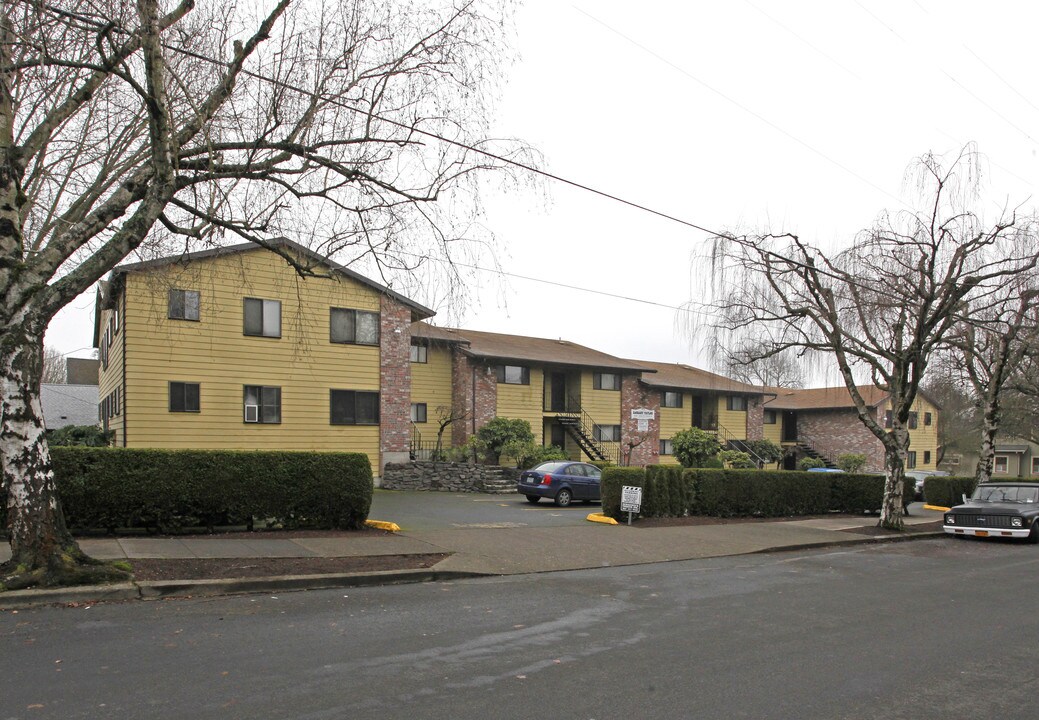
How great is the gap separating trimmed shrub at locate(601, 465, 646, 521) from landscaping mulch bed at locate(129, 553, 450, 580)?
7.42m

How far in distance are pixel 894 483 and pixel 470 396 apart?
1761cm

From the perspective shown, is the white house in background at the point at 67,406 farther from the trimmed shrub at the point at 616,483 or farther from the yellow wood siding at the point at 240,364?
the trimmed shrub at the point at 616,483

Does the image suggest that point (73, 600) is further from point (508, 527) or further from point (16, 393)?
point (508, 527)

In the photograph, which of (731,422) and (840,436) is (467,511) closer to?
(731,422)

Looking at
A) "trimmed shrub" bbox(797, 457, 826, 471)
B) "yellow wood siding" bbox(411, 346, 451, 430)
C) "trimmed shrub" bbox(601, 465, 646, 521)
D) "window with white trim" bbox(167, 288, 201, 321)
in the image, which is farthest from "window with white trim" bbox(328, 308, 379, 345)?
"trimmed shrub" bbox(797, 457, 826, 471)

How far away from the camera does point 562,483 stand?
2378cm

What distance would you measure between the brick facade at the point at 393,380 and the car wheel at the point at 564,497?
6.68 m

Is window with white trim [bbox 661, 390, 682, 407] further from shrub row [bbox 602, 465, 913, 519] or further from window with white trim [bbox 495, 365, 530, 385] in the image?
shrub row [bbox 602, 465, 913, 519]

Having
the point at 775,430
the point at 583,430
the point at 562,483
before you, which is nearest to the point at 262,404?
the point at 562,483

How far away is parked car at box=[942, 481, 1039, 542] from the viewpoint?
17.4 metres

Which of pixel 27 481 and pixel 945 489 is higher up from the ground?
pixel 27 481

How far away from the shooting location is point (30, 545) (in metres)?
8.52

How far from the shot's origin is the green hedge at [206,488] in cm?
1182

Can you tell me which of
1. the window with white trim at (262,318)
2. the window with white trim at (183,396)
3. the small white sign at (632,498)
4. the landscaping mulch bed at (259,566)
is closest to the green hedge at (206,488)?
the landscaping mulch bed at (259,566)
